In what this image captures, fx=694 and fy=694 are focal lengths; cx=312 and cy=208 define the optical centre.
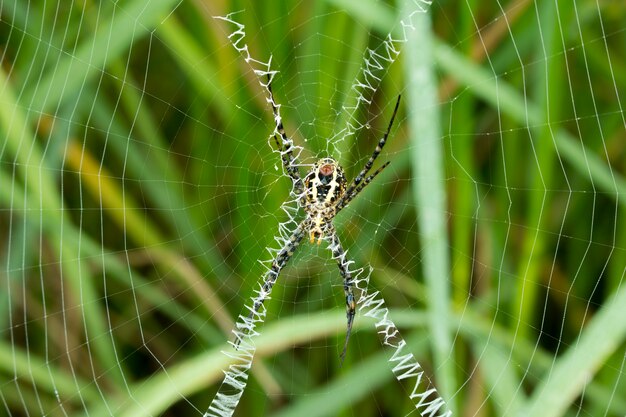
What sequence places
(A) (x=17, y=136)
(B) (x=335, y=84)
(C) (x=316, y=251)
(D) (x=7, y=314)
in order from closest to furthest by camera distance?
1. (A) (x=17, y=136)
2. (B) (x=335, y=84)
3. (D) (x=7, y=314)
4. (C) (x=316, y=251)

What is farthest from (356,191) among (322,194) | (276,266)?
(276,266)

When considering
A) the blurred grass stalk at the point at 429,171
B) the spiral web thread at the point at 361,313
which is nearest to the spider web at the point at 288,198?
the spiral web thread at the point at 361,313

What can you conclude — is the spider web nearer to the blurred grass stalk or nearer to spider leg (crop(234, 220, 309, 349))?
spider leg (crop(234, 220, 309, 349))

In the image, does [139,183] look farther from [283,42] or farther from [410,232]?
[410,232]

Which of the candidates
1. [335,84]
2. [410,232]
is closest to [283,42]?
[335,84]

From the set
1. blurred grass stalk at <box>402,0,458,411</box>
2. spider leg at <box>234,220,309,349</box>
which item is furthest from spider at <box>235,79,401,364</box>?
blurred grass stalk at <box>402,0,458,411</box>

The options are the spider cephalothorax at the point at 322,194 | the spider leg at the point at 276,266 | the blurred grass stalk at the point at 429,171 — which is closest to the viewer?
the blurred grass stalk at the point at 429,171

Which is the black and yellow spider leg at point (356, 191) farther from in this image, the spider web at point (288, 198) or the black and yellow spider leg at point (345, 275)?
the black and yellow spider leg at point (345, 275)
